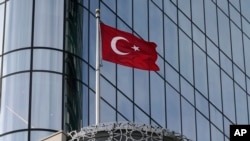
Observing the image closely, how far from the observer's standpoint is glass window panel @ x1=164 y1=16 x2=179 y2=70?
63844mm

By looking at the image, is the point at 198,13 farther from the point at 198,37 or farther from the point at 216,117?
the point at 216,117

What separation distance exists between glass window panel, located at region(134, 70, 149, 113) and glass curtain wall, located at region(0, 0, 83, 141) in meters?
5.32

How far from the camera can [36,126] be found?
50.5 meters

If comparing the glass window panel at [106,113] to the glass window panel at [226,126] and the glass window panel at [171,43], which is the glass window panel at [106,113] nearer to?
the glass window panel at [171,43]

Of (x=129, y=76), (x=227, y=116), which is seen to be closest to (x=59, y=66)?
(x=129, y=76)

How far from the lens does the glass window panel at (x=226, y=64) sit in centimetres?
7156

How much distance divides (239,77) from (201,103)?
8329 mm

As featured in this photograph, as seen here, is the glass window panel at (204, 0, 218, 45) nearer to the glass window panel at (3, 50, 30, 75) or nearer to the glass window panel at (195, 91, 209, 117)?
the glass window panel at (195, 91, 209, 117)

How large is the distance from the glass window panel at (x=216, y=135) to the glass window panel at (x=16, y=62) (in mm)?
17343

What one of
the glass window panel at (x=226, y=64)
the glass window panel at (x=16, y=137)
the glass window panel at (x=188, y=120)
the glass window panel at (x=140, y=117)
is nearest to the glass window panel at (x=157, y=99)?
the glass window panel at (x=140, y=117)

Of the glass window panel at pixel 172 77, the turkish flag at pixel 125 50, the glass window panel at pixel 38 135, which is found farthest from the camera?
the glass window panel at pixel 172 77

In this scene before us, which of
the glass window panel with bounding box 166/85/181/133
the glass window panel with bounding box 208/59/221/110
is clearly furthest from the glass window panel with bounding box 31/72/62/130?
the glass window panel with bounding box 208/59/221/110

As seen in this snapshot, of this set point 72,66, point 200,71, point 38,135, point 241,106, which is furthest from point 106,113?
point 241,106

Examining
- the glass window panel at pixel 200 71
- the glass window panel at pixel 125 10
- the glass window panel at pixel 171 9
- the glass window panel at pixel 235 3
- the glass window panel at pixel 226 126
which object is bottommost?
the glass window panel at pixel 226 126
